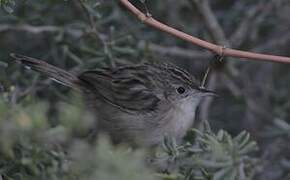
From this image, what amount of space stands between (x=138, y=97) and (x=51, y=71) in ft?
2.22

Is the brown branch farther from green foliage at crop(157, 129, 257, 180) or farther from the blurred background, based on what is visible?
the blurred background

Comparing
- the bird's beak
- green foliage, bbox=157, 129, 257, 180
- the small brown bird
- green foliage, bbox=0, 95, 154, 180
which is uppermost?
the bird's beak

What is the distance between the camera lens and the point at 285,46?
19.8 ft

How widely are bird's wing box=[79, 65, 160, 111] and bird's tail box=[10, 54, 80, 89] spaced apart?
8 centimetres

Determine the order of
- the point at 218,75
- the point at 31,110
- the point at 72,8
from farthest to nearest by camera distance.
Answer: the point at 218,75 < the point at 72,8 < the point at 31,110

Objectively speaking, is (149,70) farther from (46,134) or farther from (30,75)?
(46,134)

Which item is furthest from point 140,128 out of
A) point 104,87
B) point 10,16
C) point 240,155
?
point 240,155

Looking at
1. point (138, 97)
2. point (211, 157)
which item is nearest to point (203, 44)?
point (211, 157)

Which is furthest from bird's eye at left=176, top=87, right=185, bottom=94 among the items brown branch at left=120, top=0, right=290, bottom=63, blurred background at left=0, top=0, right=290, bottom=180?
brown branch at left=120, top=0, right=290, bottom=63

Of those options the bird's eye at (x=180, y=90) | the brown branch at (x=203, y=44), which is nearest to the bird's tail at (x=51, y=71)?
the bird's eye at (x=180, y=90)

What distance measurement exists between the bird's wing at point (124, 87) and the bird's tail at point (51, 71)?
80 millimetres

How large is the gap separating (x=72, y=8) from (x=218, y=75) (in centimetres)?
142

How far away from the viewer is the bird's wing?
480 cm

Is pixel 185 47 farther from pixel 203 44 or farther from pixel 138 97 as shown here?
pixel 203 44
